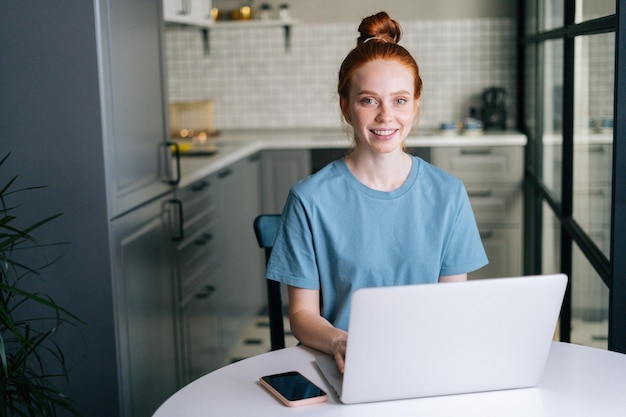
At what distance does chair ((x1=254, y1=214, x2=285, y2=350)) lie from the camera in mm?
2037

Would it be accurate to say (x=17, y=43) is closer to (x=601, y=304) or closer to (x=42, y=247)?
(x=42, y=247)

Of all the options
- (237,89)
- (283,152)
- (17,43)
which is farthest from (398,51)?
(237,89)

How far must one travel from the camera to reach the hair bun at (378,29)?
191 cm

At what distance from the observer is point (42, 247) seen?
243cm

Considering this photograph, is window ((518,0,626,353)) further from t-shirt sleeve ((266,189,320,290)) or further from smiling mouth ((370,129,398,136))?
t-shirt sleeve ((266,189,320,290))

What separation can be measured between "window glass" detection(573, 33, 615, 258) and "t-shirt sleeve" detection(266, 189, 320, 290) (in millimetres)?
1030

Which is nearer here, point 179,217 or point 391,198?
point 391,198

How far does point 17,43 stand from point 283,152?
2.44 m

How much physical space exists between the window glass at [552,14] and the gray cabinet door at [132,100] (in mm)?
1683

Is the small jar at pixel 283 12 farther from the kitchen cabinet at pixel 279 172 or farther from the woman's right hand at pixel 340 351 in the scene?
the woman's right hand at pixel 340 351

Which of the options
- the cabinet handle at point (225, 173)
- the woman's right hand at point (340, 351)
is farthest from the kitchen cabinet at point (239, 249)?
the woman's right hand at point (340, 351)

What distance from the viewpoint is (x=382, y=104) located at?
5.88 ft

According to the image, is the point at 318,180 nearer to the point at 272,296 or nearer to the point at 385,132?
the point at 385,132

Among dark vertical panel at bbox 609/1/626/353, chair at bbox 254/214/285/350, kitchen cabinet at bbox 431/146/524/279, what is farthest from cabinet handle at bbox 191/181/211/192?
dark vertical panel at bbox 609/1/626/353
